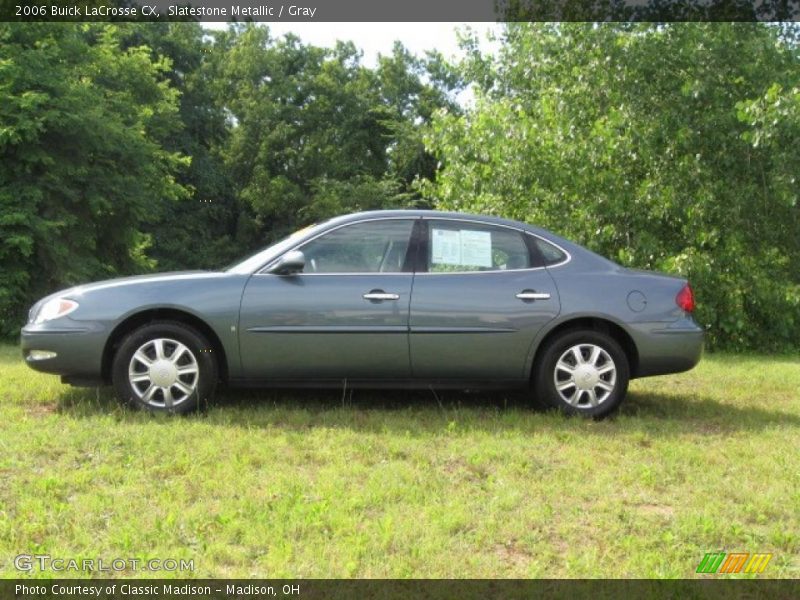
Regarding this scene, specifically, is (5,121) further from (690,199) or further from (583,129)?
(690,199)

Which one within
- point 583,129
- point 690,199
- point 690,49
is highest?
point 690,49

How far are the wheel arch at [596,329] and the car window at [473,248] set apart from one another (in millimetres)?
525

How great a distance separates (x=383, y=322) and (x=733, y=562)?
3045mm

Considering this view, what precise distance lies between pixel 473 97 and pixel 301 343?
466 inches

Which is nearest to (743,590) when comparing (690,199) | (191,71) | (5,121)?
(690,199)

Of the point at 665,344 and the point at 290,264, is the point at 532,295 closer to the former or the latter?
the point at 665,344

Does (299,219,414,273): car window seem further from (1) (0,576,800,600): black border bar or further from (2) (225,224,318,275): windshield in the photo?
(1) (0,576,800,600): black border bar

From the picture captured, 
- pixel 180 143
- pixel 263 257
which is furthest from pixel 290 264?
pixel 180 143

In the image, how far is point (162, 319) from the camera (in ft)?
19.8

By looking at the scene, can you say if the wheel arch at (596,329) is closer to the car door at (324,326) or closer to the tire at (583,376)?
the tire at (583,376)

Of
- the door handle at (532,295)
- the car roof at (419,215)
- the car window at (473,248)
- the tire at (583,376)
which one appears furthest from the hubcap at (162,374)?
the tire at (583,376)

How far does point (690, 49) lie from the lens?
1293cm

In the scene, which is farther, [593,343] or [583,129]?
[583,129]

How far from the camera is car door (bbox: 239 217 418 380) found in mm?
5961
